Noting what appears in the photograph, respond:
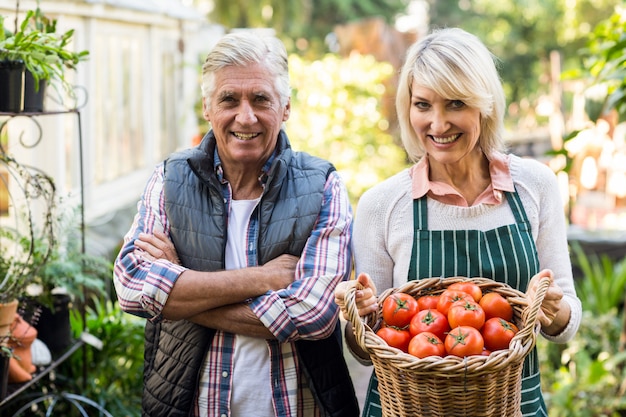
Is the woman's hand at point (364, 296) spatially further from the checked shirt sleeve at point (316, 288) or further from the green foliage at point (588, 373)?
the green foliage at point (588, 373)

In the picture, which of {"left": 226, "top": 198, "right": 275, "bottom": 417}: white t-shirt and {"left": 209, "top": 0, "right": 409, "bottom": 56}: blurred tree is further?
{"left": 209, "top": 0, "right": 409, "bottom": 56}: blurred tree

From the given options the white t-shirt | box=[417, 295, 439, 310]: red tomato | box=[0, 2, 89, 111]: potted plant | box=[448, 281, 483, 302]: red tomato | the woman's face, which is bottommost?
the white t-shirt

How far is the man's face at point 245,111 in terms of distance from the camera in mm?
2295

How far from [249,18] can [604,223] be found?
7383 millimetres

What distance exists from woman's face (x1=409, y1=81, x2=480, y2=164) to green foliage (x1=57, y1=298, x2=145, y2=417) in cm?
222

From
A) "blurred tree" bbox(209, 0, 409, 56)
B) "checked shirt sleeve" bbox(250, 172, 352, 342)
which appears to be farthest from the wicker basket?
"blurred tree" bbox(209, 0, 409, 56)

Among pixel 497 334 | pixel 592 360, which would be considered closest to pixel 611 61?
pixel 497 334

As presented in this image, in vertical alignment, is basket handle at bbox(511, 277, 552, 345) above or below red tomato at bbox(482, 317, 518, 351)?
above

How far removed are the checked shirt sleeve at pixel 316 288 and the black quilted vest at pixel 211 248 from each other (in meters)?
0.05

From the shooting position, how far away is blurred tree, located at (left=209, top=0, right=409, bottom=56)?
47.8 ft

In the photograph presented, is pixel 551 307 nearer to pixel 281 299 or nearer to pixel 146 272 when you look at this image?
pixel 281 299

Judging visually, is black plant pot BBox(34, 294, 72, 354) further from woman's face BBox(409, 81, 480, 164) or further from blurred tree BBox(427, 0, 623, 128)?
blurred tree BBox(427, 0, 623, 128)

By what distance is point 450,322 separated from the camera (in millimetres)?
1991

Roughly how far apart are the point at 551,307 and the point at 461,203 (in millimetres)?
409
